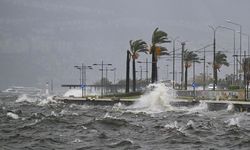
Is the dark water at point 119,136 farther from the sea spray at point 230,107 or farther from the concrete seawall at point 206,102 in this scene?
the concrete seawall at point 206,102

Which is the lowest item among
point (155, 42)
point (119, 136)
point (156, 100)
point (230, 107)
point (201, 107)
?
point (119, 136)

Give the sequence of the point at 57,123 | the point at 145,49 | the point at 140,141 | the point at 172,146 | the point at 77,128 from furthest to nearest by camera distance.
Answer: the point at 145,49, the point at 57,123, the point at 77,128, the point at 140,141, the point at 172,146

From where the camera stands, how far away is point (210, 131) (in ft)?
127

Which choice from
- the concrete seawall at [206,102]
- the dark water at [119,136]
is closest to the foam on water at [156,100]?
the concrete seawall at [206,102]

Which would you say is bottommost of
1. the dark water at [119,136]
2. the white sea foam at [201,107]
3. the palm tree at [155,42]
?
the dark water at [119,136]

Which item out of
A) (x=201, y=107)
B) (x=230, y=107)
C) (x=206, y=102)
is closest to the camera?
(x=230, y=107)

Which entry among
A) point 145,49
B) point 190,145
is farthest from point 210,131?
point 145,49

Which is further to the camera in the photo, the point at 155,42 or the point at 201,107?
the point at 155,42

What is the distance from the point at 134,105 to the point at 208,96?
47.2 ft

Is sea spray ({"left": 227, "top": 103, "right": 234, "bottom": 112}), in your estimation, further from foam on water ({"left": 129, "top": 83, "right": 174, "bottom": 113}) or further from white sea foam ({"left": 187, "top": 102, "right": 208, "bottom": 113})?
foam on water ({"left": 129, "top": 83, "right": 174, "bottom": 113})

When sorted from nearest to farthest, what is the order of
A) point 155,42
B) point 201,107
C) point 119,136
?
point 119,136 → point 201,107 → point 155,42

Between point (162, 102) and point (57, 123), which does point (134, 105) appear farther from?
point (57, 123)

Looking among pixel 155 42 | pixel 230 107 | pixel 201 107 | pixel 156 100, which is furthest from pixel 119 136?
pixel 155 42

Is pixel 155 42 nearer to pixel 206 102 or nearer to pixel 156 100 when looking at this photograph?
pixel 156 100
